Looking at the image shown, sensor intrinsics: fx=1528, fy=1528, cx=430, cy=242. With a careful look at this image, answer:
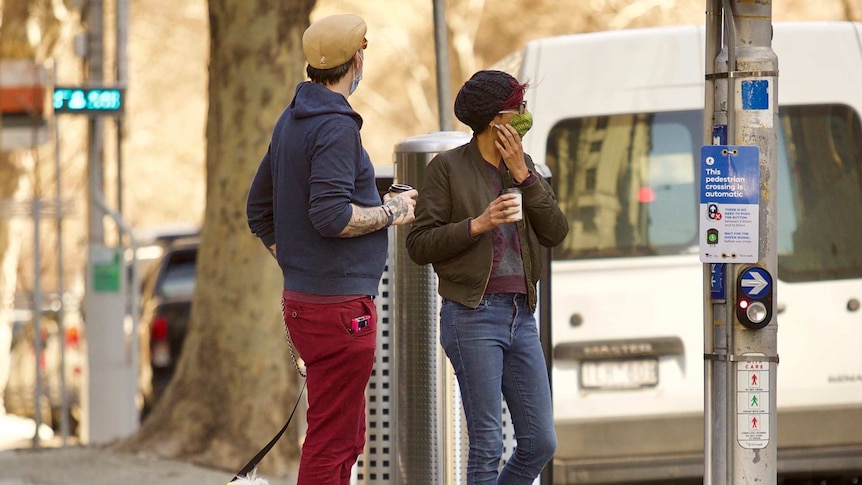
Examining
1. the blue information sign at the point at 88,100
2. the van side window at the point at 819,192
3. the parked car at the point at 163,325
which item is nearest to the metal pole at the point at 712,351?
the van side window at the point at 819,192

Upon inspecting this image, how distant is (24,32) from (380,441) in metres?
15.2

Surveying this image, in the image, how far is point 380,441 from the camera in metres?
6.03

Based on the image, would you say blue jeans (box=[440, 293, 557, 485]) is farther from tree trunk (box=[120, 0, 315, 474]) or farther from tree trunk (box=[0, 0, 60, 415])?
tree trunk (box=[0, 0, 60, 415])

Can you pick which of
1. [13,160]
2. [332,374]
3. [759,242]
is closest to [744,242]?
[759,242]

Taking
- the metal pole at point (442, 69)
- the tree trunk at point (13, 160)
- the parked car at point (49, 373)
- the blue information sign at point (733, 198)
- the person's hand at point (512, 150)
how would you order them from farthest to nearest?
the tree trunk at point (13, 160) → the parked car at point (49, 373) → the metal pole at point (442, 69) → the blue information sign at point (733, 198) → the person's hand at point (512, 150)

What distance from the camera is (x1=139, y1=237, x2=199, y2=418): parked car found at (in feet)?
43.8

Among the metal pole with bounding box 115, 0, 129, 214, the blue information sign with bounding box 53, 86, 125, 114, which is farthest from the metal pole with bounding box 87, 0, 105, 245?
the blue information sign with bounding box 53, 86, 125, 114

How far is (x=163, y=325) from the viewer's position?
13414 millimetres

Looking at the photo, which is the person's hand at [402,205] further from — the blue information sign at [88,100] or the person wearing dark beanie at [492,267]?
the blue information sign at [88,100]

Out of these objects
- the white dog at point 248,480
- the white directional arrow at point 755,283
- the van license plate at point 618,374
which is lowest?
the white dog at point 248,480

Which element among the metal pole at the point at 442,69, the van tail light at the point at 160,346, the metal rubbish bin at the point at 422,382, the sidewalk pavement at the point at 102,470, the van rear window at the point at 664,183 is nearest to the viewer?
the metal rubbish bin at the point at 422,382

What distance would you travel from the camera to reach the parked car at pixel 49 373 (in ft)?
53.9

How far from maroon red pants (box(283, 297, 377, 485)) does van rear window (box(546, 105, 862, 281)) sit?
2.57 metres

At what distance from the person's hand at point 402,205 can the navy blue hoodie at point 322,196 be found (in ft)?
0.17
